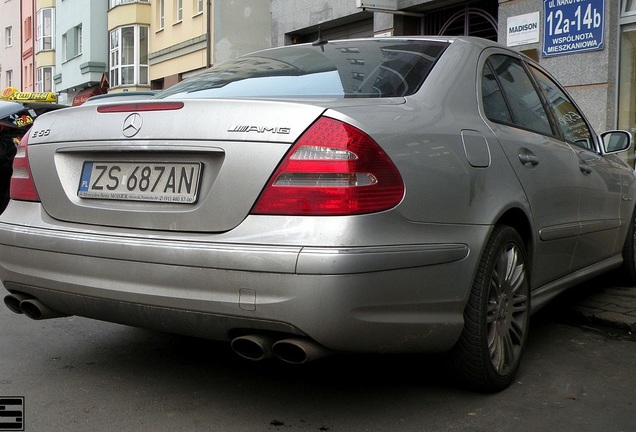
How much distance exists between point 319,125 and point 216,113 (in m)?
0.41

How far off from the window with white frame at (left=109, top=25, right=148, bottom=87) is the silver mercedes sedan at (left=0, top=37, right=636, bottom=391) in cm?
3163

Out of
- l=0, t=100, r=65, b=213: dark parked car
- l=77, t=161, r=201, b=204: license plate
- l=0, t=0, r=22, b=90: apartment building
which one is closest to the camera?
l=77, t=161, r=201, b=204: license plate

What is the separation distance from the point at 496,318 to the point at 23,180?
7.03 ft

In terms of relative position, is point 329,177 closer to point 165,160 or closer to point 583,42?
point 165,160

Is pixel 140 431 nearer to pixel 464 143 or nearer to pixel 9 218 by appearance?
pixel 9 218

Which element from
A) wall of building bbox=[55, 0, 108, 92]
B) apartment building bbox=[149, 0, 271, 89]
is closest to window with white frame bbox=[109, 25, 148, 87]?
wall of building bbox=[55, 0, 108, 92]

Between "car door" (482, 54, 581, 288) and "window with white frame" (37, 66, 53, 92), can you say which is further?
"window with white frame" (37, 66, 53, 92)

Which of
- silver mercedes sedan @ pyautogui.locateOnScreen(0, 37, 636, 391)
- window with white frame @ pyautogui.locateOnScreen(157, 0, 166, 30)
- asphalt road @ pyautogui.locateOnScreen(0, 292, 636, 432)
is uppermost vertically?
window with white frame @ pyautogui.locateOnScreen(157, 0, 166, 30)

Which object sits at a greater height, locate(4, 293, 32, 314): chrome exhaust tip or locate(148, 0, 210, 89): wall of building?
locate(148, 0, 210, 89): wall of building

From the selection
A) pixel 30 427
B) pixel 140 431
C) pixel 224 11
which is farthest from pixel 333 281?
pixel 224 11

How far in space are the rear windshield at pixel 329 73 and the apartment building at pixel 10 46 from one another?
55748mm

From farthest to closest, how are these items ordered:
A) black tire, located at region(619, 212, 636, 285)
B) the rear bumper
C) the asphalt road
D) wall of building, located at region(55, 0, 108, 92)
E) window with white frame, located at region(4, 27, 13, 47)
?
window with white frame, located at region(4, 27, 13, 47)
wall of building, located at region(55, 0, 108, 92)
black tire, located at region(619, 212, 636, 285)
the asphalt road
the rear bumper

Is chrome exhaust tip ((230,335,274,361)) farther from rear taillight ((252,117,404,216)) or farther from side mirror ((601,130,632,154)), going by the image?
side mirror ((601,130,632,154))

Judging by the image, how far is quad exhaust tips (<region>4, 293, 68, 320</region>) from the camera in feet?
11.4
